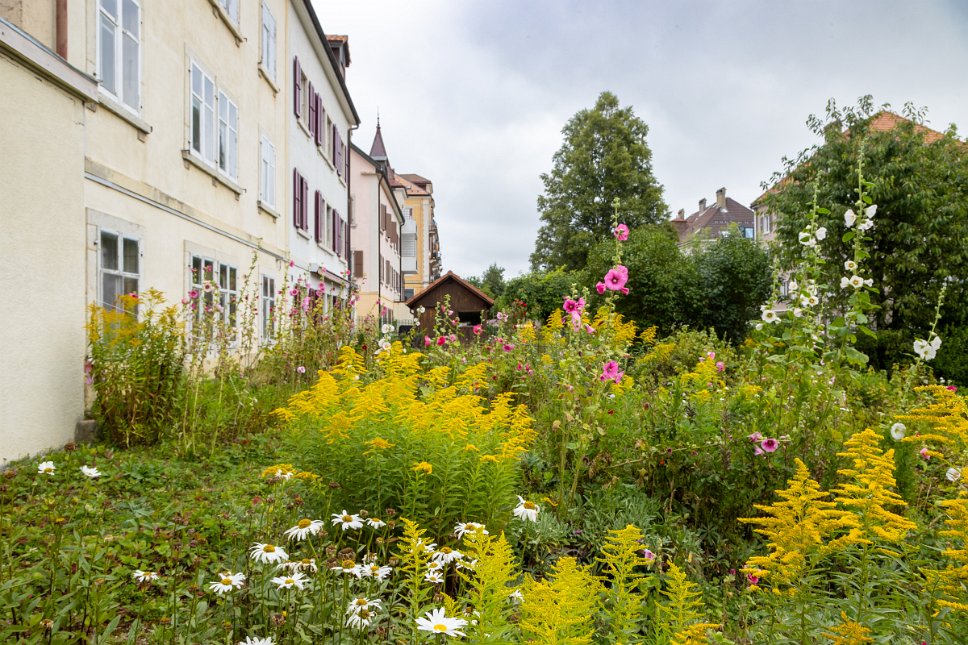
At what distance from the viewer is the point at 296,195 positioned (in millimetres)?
14219

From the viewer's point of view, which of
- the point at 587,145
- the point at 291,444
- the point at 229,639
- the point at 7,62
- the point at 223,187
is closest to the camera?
the point at 229,639

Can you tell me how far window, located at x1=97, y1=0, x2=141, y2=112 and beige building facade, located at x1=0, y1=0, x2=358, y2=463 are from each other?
2 cm

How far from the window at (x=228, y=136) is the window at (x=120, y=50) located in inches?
103

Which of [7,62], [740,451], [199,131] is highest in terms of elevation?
[199,131]

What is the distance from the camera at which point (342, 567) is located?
6.00ft

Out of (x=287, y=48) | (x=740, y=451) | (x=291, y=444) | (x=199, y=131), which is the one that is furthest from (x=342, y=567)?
(x=287, y=48)

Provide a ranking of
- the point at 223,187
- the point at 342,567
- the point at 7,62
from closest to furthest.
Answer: the point at 342,567 → the point at 7,62 → the point at 223,187

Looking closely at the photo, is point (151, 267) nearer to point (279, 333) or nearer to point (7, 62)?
point (279, 333)

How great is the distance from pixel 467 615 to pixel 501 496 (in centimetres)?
144

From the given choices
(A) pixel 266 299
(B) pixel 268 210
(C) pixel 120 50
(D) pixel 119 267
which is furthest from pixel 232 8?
(D) pixel 119 267

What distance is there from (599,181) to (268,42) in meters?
25.1

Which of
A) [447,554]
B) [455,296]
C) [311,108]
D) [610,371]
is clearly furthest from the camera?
[455,296]

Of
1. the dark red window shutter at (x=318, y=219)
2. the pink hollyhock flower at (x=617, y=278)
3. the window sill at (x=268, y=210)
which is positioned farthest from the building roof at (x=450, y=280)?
the pink hollyhock flower at (x=617, y=278)

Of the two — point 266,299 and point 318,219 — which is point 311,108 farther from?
point 266,299
